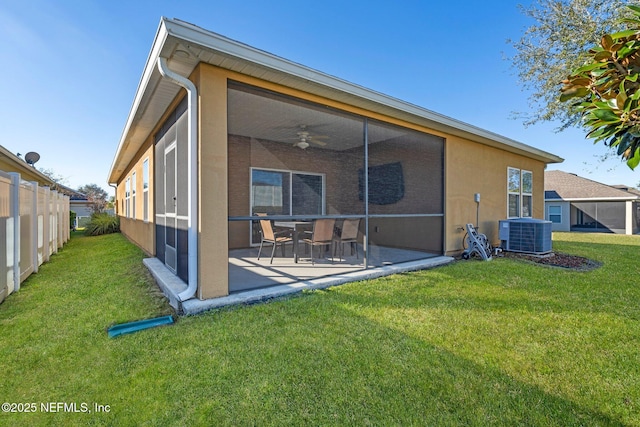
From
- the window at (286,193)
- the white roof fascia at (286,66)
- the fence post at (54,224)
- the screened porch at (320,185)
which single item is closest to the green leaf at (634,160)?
the white roof fascia at (286,66)

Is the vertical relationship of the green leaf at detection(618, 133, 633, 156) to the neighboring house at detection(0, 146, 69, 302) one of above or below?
above

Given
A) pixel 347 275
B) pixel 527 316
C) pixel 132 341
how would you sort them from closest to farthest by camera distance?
pixel 132 341 → pixel 527 316 → pixel 347 275

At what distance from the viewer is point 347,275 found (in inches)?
188

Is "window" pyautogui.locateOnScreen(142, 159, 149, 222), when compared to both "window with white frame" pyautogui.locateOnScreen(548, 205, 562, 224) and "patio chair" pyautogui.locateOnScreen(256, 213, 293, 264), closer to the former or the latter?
"patio chair" pyautogui.locateOnScreen(256, 213, 293, 264)

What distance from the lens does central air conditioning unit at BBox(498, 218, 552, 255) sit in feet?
23.2

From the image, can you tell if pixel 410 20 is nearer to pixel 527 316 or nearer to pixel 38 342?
pixel 527 316

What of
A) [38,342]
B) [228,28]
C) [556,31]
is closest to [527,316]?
[38,342]

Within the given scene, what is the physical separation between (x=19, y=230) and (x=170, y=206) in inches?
84.3

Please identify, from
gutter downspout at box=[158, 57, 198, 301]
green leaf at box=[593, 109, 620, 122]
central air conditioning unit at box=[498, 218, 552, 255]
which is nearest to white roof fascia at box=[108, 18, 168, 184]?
gutter downspout at box=[158, 57, 198, 301]

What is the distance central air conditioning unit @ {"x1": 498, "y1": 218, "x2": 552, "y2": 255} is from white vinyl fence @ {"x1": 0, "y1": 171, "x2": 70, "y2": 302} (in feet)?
31.4

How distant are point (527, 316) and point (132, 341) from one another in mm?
4019

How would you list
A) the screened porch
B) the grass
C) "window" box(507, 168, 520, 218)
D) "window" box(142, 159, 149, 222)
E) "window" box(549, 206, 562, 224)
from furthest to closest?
"window" box(549, 206, 562, 224), "window" box(507, 168, 520, 218), "window" box(142, 159, 149, 222), the screened porch, the grass

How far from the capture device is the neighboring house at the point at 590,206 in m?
16.2

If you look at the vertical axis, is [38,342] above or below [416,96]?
below
